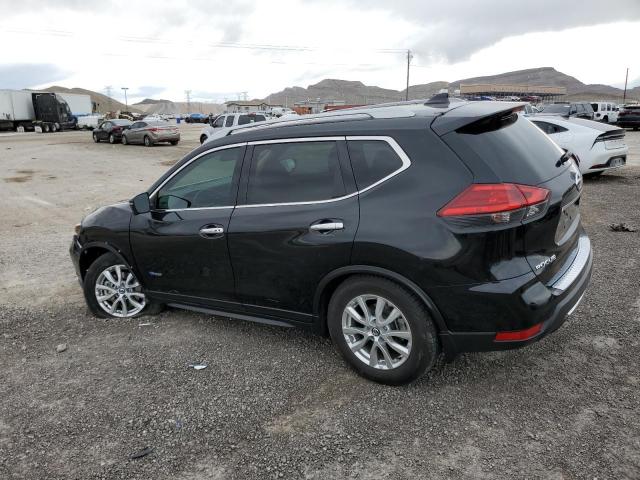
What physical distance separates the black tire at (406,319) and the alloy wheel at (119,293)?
2.14m

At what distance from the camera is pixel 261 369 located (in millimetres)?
3719

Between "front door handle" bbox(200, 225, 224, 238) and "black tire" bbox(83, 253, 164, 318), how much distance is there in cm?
112

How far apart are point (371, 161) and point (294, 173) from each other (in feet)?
1.96

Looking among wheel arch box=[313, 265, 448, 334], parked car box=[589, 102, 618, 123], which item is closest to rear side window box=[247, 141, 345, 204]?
wheel arch box=[313, 265, 448, 334]

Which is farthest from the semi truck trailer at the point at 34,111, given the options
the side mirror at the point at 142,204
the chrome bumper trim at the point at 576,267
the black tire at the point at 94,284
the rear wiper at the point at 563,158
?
the chrome bumper trim at the point at 576,267

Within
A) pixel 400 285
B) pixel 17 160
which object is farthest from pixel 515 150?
pixel 17 160

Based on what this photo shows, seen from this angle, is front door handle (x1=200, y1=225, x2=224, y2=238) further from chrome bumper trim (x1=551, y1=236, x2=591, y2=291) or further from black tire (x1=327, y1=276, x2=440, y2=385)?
chrome bumper trim (x1=551, y1=236, x2=591, y2=291)

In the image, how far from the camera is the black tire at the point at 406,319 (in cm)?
307

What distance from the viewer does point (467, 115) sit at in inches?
123

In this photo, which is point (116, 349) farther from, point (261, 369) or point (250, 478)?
point (250, 478)

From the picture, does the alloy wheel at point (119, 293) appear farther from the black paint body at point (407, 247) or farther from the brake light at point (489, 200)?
the brake light at point (489, 200)

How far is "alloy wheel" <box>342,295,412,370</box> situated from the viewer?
10.5ft

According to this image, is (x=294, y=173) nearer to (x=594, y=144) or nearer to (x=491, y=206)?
(x=491, y=206)

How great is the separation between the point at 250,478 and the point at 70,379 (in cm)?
183
